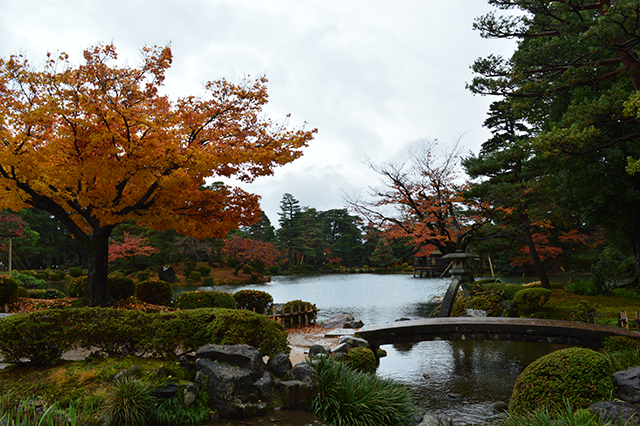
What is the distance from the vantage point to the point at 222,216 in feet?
36.6

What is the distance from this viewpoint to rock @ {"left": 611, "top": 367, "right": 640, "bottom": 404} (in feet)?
14.5

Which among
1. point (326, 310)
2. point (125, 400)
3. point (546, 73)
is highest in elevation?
point (546, 73)

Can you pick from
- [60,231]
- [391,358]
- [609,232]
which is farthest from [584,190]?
[60,231]

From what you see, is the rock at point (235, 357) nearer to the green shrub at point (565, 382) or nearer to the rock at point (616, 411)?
the green shrub at point (565, 382)

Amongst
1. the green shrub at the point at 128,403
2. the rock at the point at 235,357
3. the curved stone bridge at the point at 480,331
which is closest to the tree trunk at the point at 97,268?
the curved stone bridge at the point at 480,331

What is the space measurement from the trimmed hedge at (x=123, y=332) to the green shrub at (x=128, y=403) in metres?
0.93

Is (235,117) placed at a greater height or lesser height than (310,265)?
greater

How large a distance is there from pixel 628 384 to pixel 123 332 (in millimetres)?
6269

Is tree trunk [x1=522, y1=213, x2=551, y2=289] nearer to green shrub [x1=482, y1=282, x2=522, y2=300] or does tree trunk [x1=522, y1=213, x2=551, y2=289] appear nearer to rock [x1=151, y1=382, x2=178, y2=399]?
green shrub [x1=482, y1=282, x2=522, y2=300]

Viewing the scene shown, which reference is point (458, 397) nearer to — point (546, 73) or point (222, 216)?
point (222, 216)

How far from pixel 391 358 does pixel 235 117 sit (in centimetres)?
737

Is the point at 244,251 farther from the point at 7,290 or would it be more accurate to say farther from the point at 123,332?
the point at 123,332

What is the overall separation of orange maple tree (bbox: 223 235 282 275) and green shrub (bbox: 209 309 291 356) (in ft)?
95.2

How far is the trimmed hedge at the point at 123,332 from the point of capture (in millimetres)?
5078
